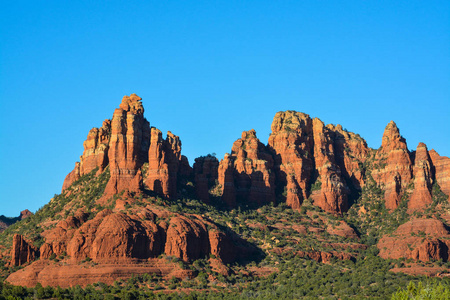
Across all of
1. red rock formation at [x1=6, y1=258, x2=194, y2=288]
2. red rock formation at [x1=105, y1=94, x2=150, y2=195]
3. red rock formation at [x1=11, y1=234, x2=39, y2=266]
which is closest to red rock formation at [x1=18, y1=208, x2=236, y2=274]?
red rock formation at [x1=11, y1=234, x2=39, y2=266]

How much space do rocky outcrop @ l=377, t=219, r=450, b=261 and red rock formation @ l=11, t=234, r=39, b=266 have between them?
223ft

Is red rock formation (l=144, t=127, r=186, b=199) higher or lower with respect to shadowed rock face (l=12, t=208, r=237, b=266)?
higher

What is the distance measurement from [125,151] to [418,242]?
6259 cm

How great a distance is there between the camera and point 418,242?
588ft

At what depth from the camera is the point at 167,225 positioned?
174 metres

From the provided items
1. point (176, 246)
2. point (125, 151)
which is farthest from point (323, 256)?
point (125, 151)

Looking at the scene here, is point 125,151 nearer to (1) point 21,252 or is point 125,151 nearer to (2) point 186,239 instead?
(2) point 186,239

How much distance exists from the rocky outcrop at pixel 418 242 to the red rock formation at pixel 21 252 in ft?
223

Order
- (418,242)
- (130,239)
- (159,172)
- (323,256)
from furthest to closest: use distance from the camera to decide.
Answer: (159,172) < (323,256) < (418,242) < (130,239)

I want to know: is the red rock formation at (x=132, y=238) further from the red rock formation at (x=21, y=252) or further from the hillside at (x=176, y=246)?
the hillside at (x=176, y=246)

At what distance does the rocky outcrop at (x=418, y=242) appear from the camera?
579 feet

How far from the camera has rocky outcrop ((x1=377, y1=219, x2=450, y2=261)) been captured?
176 m

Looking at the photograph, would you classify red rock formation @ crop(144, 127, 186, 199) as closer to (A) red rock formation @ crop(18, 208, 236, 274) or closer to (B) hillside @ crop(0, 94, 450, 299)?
(B) hillside @ crop(0, 94, 450, 299)

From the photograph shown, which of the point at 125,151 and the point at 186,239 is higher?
the point at 125,151
